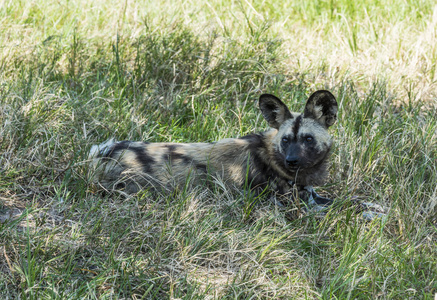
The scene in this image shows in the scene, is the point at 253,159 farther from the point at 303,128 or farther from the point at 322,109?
the point at 322,109

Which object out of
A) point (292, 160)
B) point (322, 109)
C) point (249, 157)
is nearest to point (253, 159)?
point (249, 157)

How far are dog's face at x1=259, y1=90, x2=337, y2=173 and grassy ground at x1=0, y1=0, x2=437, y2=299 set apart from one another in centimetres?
30

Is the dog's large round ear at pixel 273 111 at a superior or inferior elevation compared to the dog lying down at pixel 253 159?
superior

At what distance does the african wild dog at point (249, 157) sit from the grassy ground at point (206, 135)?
18 centimetres

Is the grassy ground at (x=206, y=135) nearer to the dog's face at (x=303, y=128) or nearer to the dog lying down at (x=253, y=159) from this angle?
the dog lying down at (x=253, y=159)

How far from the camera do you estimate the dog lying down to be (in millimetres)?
3584

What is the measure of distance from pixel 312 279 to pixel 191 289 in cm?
64

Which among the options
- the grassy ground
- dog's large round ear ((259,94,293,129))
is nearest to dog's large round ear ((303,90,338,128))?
dog's large round ear ((259,94,293,129))

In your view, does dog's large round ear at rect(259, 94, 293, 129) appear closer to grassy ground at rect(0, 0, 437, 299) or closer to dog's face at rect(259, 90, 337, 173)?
dog's face at rect(259, 90, 337, 173)

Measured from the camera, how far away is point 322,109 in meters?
3.72

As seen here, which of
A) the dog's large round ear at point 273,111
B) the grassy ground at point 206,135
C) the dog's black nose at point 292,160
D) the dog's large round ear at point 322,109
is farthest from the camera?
the dog's large round ear at point 273,111

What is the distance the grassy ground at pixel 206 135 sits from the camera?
2607 millimetres

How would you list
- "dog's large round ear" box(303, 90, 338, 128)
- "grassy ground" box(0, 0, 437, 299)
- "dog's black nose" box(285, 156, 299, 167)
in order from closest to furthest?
"grassy ground" box(0, 0, 437, 299)
"dog's black nose" box(285, 156, 299, 167)
"dog's large round ear" box(303, 90, 338, 128)

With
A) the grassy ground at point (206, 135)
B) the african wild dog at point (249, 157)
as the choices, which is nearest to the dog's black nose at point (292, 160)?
the african wild dog at point (249, 157)
